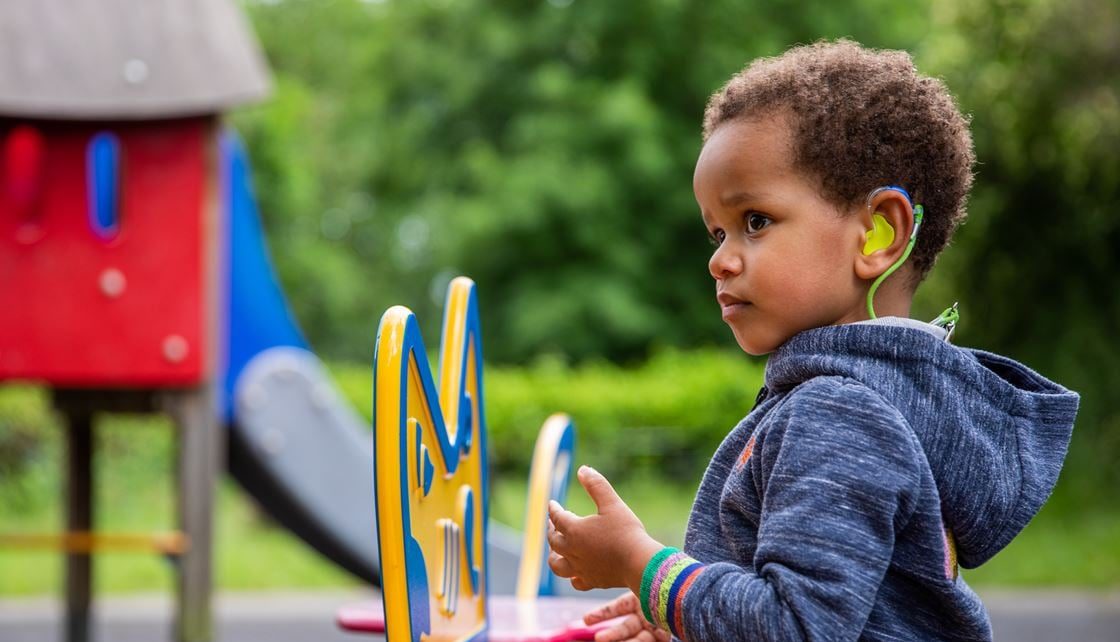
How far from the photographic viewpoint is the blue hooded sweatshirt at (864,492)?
128 centimetres

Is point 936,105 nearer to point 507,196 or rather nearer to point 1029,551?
point 1029,551

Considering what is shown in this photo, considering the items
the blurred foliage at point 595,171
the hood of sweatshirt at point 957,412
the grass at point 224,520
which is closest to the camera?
the hood of sweatshirt at point 957,412

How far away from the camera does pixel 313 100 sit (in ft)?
73.1

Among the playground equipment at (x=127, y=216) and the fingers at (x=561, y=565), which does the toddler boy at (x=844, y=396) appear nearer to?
the fingers at (x=561, y=565)

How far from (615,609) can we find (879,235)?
0.66 metres

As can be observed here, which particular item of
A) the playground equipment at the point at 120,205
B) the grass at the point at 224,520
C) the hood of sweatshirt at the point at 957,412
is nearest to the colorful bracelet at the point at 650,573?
the hood of sweatshirt at the point at 957,412

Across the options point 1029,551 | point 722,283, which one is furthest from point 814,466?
point 1029,551

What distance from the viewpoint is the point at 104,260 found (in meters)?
5.26

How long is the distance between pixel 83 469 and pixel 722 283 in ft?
Answer: 17.5

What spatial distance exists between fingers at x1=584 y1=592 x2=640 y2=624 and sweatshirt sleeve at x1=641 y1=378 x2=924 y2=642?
415 mm

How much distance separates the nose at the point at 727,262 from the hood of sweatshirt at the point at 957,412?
0.33 ft

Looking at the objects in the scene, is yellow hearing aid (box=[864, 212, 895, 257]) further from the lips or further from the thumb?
the thumb

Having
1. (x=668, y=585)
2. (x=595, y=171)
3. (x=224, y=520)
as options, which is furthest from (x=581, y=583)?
(x=595, y=171)

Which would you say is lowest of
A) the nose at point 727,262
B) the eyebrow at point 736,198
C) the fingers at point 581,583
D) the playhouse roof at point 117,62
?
the fingers at point 581,583
